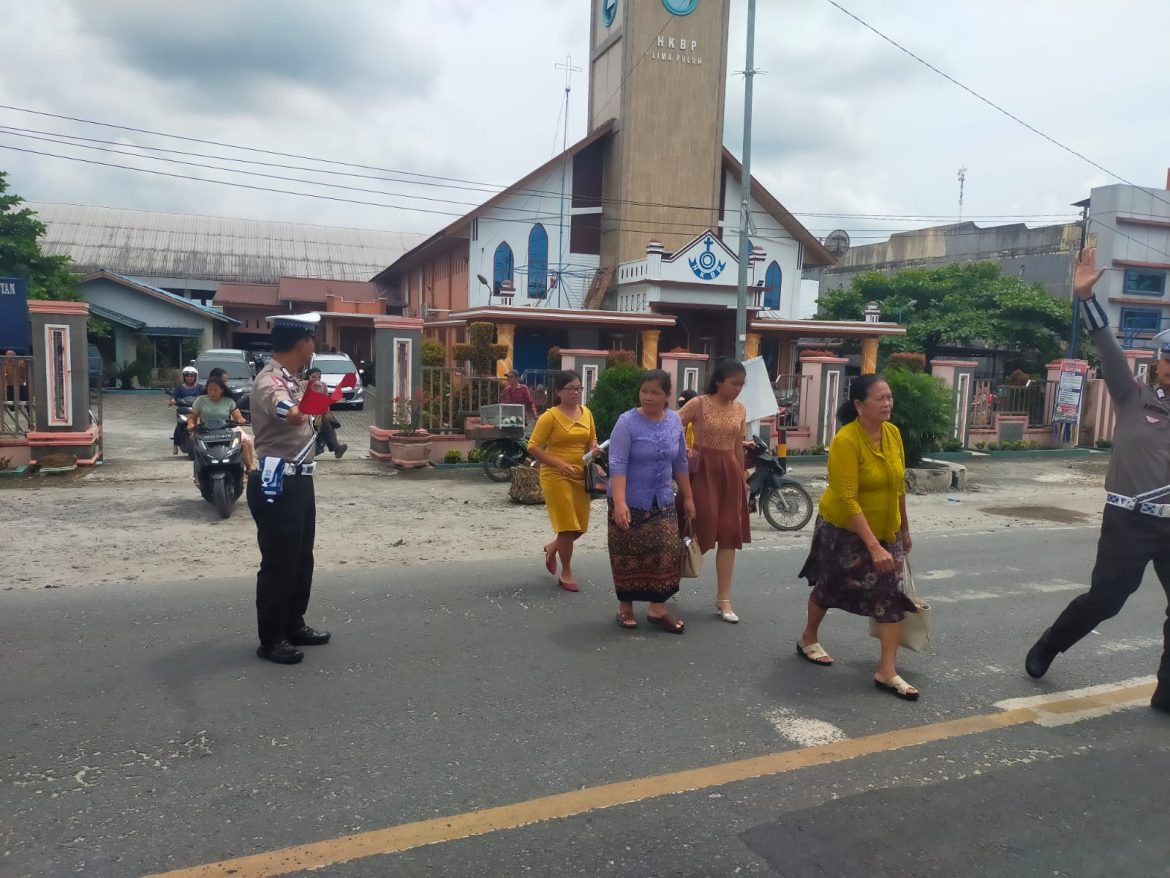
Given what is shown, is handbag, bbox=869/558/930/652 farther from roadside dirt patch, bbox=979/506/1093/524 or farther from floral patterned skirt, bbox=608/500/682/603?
roadside dirt patch, bbox=979/506/1093/524

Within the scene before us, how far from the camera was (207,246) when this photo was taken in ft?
168

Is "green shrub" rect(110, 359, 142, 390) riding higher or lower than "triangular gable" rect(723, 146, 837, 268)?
lower

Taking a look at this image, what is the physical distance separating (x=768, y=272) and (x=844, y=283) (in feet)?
79.3

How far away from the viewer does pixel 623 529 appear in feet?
16.9

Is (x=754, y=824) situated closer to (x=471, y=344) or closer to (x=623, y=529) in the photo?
(x=623, y=529)

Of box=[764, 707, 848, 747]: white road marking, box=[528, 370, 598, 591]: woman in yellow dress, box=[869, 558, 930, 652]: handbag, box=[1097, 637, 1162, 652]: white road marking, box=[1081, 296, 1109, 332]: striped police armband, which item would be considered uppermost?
box=[1081, 296, 1109, 332]: striped police armband

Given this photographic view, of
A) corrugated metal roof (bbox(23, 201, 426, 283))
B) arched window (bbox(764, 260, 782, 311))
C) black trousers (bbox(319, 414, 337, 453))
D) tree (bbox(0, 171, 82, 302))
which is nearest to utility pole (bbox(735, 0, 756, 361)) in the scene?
black trousers (bbox(319, 414, 337, 453))

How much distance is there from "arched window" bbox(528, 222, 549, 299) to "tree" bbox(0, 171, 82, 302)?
13.7 metres

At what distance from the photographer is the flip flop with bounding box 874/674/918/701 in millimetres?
4320

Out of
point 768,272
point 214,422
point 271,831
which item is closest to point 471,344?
point 214,422

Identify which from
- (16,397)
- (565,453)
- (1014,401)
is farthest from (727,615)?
(1014,401)

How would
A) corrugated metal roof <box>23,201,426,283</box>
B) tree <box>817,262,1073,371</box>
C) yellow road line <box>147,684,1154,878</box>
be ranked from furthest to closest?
corrugated metal roof <box>23,201,426,283</box> < tree <box>817,262,1073,371</box> < yellow road line <box>147,684,1154,878</box>

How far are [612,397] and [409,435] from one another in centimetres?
300

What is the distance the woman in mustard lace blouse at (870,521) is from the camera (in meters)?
4.25
